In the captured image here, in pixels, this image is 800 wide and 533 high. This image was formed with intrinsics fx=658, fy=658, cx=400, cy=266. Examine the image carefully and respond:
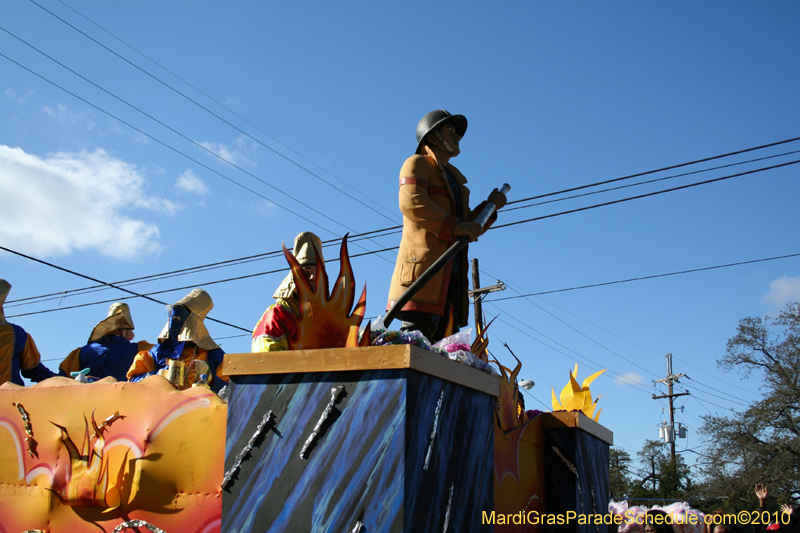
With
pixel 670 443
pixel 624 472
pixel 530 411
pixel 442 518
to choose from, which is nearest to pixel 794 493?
pixel 670 443

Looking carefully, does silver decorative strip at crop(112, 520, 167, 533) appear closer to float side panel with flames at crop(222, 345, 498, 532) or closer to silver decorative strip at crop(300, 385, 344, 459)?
float side panel with flames at crop(222, 345, 498, 532)

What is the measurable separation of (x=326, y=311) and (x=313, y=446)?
0.63m

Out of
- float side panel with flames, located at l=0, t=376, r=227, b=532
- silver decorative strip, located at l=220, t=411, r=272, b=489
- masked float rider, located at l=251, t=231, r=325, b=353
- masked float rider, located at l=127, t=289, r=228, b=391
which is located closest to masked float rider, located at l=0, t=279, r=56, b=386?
masked float rider, located at l=127, t=289, r=228, b=391

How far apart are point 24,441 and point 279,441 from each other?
1830mm

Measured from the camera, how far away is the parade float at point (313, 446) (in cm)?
220

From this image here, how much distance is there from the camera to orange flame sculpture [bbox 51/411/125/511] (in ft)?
9.63

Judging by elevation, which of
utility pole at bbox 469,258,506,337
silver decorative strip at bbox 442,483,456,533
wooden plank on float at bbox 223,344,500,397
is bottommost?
silver decorative strip at bbox 442,483,456,533

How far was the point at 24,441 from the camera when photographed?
3.37 meters

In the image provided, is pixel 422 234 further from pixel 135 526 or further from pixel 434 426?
pixel 135 526

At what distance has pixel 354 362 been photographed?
7.47 ft

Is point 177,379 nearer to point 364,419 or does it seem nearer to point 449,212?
point 449,212

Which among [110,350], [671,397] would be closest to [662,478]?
[671,397]

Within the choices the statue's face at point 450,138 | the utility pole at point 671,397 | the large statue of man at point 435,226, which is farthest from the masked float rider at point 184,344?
the utility pole at point 671,397

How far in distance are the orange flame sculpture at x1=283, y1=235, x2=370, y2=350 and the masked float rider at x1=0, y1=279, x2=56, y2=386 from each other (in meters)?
3.87
